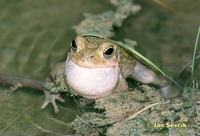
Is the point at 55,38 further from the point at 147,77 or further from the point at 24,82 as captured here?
the point at 147,77

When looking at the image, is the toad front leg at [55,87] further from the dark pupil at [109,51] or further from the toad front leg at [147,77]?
the toad front leg at [147,77]

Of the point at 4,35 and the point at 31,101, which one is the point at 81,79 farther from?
the point at 4,35

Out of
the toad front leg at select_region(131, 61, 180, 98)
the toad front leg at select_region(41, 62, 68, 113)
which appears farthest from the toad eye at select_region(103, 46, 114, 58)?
the toad front leg at select_region(131, 61, 180, 98)

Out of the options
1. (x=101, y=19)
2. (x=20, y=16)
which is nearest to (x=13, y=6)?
(x=20, y=16)

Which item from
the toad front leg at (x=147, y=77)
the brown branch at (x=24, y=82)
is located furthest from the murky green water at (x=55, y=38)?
the toad front leg at (x=147, y=77)

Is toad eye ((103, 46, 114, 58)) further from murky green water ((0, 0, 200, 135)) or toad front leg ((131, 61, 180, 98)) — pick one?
toad front leg ((131, 61, 180, 98))

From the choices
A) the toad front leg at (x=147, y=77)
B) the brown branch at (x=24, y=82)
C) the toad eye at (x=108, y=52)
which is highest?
the toad eye at (x=108, y=52)
